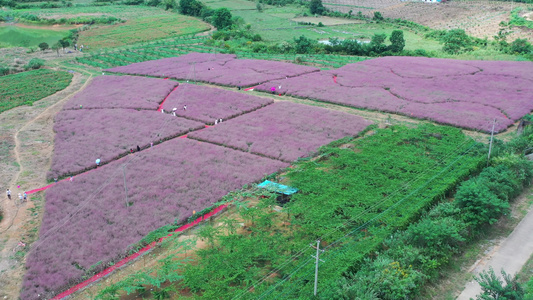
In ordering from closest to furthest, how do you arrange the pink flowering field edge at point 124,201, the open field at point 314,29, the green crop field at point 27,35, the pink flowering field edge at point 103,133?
the pink flowering field edge at point 124,201, the pink flowering field edge at point 103,133, the open field at point 314,29, the green crop field at point 27,35

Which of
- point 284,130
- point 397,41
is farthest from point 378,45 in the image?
point 284,130

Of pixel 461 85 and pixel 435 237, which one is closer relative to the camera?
pixel 435 237

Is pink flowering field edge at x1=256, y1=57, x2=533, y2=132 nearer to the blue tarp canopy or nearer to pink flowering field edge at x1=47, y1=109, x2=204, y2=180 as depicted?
pink flowering field edge at x1=47, y1=109, x2=204, y2=180

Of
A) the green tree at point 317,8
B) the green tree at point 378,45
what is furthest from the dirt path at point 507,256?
the green tree at point 317,8

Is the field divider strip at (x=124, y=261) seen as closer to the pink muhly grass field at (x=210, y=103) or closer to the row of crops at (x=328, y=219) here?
the row of crops at (x=328, y=219)

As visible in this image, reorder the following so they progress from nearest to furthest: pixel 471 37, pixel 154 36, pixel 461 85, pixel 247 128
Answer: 1. pixel 247 128
2. pixel 461 85
3. pixel 471 37
4. pixel 154 36

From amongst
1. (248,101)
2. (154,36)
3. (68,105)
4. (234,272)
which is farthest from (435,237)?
(154,36)

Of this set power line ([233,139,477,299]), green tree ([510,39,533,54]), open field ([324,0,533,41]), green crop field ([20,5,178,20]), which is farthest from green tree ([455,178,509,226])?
green crop field ([20,5,178,20])

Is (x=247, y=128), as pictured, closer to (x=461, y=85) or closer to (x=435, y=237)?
(x=435, y=237)
